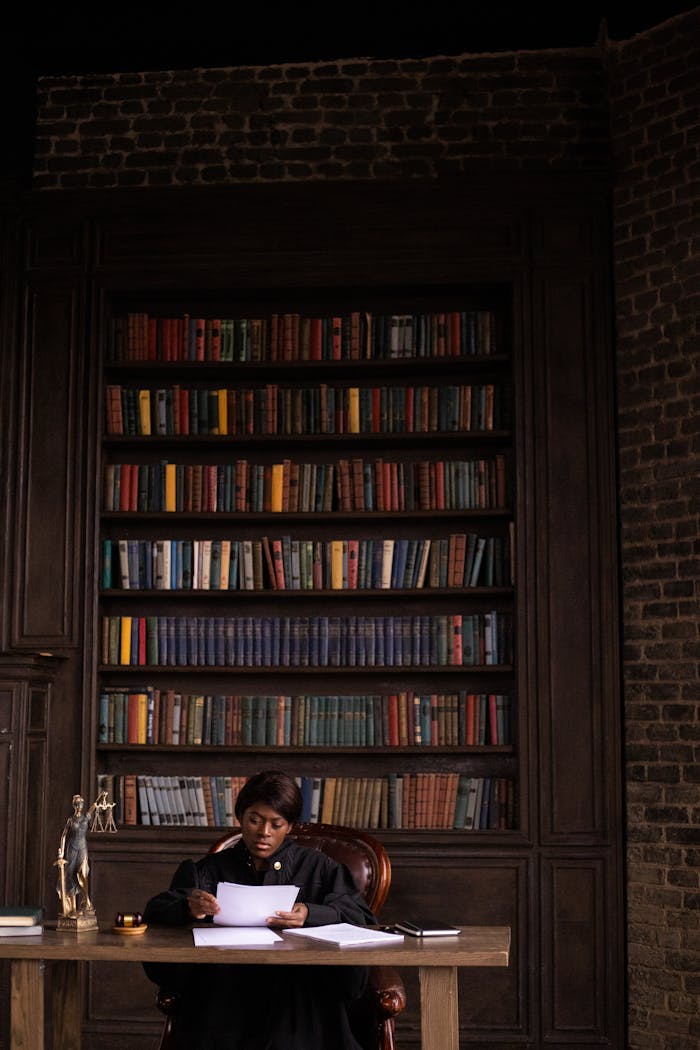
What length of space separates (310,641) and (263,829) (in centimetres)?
217

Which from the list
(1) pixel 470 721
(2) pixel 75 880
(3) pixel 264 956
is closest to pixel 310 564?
(1) pixel 470 721

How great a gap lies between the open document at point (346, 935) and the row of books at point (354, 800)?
2170mm

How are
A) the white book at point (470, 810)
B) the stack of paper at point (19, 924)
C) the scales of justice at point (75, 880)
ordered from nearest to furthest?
the stack of paper at point (19, 924) < the scales of justice at point (75, 880) < the white book at point (470, 810)

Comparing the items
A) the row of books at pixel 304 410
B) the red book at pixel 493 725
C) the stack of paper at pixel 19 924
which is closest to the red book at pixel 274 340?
the row of books at pixel 304 410

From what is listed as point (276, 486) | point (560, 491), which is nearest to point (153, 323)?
point (276, 486)

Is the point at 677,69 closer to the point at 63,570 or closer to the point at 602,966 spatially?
the point at 63,570

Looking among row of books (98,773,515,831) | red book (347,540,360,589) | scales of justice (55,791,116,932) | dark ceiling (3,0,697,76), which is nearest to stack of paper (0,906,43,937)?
scales of justice (55,791,116,932)

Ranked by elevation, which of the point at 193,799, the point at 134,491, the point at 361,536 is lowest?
the point at 193,799

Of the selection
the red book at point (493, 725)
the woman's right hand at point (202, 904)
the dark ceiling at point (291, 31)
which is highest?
the dark ceiling at point (291, 31)

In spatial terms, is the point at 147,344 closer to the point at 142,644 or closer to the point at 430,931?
the point at 142,644

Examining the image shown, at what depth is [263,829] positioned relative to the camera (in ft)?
12.4

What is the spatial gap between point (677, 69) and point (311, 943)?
4307 mm

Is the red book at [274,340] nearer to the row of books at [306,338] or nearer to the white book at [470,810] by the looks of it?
the row of books at [306,338]

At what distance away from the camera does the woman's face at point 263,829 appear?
12.4 feet
